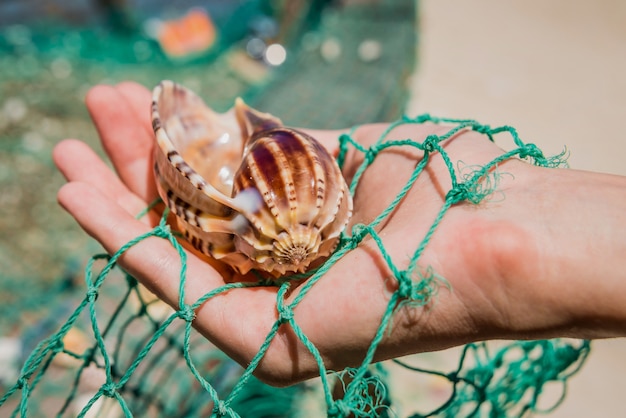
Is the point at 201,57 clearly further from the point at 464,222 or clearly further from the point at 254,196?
the point at 464,222

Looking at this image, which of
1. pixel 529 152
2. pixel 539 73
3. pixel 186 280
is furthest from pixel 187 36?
pixel 529 152

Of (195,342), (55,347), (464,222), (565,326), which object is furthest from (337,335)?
(195,342)

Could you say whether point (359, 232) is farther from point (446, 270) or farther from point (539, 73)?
point (539, 73)

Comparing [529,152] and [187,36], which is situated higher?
[187,36]

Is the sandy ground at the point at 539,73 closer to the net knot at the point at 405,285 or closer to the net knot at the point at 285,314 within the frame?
the net knot at the point at 405,285

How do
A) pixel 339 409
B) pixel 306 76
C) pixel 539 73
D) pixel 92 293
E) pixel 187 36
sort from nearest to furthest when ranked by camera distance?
pixel 339 409 < pixel 92 293 < pixel 306 76 < pixel 539 73 < pixel 187 36

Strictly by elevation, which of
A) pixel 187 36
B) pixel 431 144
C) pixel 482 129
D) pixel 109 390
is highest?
pixel 187 36
